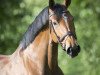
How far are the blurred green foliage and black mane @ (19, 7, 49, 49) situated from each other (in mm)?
9158

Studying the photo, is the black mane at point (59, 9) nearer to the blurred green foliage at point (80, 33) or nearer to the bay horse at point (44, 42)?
the bay horse at point (44, 42)

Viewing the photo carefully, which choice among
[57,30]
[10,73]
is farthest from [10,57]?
[57,30]

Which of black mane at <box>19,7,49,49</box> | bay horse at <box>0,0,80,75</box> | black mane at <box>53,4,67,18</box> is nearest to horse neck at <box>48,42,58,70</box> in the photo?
bay horse at <box>0,0,80,75</box>

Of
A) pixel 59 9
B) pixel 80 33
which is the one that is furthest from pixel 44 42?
pixel 80 33

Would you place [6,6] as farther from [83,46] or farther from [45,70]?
[45,70]

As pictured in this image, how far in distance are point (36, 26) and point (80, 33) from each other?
31.7 ft

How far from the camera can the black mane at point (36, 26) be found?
30.0 feet

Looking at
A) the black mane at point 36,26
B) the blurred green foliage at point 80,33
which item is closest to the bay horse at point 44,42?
the black mane at point 36,26

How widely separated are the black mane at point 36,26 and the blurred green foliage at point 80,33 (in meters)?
9.16

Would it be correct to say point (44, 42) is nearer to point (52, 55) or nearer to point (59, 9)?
point (52, 55)

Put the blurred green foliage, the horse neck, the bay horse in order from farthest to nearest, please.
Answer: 1. the blurred green foliage
2. the horse neck
3. the bay horse

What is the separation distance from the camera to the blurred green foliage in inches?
737

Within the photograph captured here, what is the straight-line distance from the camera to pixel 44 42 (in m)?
9.20

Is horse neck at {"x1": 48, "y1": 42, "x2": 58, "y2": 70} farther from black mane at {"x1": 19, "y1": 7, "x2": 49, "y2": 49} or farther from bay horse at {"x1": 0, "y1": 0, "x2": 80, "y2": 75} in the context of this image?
black mane at {"x1": 19, "y1": 7, "x2": 49, "y2": 49}
